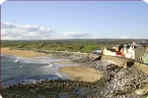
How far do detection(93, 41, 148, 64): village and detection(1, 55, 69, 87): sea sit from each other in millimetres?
3284

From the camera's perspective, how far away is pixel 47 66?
53.4 feet

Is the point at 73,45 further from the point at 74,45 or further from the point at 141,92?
the point at 141,92

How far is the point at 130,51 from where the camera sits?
14328 mm

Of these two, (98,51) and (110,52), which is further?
(98,51)

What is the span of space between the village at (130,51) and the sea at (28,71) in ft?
10.8

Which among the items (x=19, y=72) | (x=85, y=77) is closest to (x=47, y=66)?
(x=19, y=72)

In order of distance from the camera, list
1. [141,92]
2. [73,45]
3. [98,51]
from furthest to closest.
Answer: [98,51], [73,45], [141,92]

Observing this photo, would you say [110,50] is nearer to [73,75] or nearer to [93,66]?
[93,66]

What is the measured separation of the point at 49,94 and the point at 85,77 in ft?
12.1

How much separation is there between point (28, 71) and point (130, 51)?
5.78m

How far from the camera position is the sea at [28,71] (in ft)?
39.8

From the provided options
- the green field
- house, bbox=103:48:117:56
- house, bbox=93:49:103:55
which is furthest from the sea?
house, bbox=103:48:117:56

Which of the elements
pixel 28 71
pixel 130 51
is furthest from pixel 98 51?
pixel 28 71

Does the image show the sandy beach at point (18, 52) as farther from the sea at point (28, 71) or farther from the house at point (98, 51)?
the house at point (98, 51)
